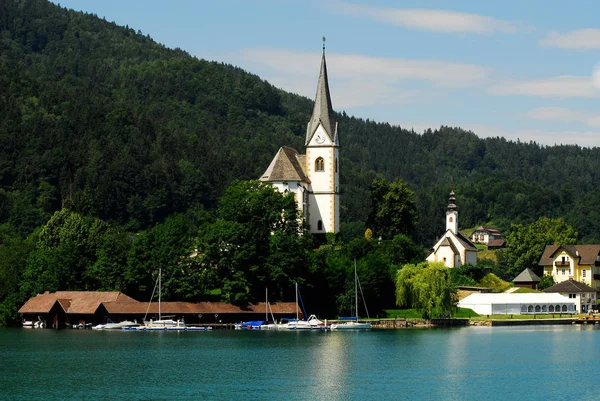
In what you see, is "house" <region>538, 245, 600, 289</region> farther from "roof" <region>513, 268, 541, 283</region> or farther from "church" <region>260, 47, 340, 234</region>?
"church" <region>260, 47, 340, 234</region>

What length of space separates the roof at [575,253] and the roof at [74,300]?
5250 centimetres

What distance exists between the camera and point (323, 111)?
366ft

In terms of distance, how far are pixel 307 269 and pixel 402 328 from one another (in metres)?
9.87

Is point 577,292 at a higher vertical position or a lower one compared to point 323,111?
lower

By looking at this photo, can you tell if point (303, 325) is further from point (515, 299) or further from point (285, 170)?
point (515, 299)

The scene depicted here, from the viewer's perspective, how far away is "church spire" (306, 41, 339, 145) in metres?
111

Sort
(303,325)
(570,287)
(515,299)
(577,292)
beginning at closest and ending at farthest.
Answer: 1. (303,325)
2. (515,299)
3. (577,292)
4. (570,287)

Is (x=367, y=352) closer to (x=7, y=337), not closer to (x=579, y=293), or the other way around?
(x=7, y=337)

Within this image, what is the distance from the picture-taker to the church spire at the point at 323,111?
365 ft

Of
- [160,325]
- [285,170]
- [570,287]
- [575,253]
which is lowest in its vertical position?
[160,325]

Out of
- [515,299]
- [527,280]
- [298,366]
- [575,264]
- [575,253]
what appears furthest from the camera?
[575,253]

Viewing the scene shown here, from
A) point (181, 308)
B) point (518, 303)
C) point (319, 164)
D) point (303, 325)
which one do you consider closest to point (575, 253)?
point (518, 303)

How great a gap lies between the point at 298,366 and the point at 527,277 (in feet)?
207

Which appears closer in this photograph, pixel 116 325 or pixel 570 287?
pixel 116 325
